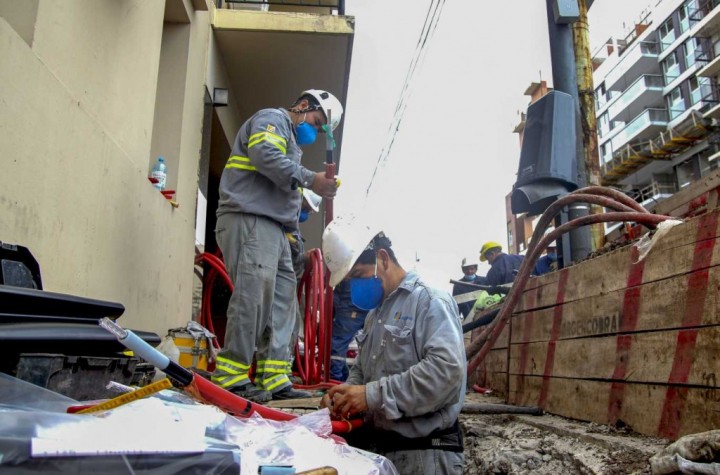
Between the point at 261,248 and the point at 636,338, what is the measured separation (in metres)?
2.06

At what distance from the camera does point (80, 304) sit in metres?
1.40

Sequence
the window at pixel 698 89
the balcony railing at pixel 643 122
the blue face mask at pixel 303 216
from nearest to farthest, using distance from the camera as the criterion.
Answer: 1. the blue face mask at pixel 303 216
2. the window at pixel 698 89
3. the balcony railing at pixel 643 122

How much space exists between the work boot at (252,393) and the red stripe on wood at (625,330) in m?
1.77

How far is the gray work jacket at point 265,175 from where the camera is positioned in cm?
339

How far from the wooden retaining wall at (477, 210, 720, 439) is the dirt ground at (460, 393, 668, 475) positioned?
13cm

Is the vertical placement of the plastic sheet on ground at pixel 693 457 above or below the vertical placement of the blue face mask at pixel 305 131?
below

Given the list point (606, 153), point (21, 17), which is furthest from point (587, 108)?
point (606, 153)

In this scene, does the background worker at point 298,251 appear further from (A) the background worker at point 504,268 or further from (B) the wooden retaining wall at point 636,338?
(A) the background worker at point 504,268

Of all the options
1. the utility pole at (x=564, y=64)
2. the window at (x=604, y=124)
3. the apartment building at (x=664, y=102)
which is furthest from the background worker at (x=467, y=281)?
the window at (x=604, y=124)

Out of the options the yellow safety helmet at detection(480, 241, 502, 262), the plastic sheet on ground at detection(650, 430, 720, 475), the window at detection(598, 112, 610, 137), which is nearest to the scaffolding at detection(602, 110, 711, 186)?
the window at detection(598, 112, 610, 137)

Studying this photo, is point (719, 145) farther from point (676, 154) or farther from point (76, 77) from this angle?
point (76, 77)

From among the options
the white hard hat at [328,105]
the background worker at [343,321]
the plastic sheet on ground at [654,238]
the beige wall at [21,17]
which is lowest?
the background worker at [343,321]

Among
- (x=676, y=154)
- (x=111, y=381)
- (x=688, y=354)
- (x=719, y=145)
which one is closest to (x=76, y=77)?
(x=111, y=381)

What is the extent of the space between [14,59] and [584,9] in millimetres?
4951
